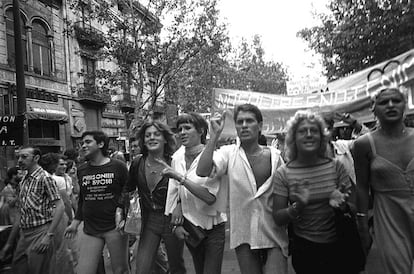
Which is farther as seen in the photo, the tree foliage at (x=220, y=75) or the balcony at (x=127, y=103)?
the balcony at (x=127, y=103)

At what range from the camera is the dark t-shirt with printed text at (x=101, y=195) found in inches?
171

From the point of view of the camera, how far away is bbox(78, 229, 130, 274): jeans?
4270 mm

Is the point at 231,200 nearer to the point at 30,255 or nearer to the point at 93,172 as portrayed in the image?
the point at 93,172

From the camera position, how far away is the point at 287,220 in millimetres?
2910

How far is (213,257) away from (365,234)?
124 cm

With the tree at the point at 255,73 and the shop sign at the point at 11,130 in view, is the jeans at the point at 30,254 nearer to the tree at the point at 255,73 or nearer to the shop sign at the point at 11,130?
the shop sign at the point at 11,130

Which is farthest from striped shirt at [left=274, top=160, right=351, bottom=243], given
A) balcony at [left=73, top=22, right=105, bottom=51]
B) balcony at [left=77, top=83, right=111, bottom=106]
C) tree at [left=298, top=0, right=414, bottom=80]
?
balcony at [left=77, top=83, right=111, bottom=106]

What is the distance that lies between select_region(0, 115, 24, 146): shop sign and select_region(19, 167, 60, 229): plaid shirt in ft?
12.7

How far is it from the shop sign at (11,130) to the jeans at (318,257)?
22.0ft

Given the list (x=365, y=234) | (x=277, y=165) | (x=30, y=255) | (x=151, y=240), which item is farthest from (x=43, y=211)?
(x=365, y=234)

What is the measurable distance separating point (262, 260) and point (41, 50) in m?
19.3

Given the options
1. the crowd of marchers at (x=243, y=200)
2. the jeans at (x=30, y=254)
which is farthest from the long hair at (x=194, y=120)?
the jeans at (x=30, y=254)

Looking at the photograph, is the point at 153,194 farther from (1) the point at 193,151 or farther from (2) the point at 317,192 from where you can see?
(2) the point at 317,192

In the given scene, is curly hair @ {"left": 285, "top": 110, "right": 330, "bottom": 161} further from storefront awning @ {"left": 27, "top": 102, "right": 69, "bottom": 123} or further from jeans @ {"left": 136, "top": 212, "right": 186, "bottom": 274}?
storefront awning @ {"left": 27, "top": 102, "right": 69, "bottom": 123}
